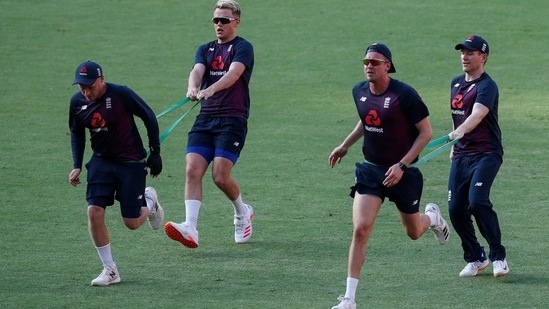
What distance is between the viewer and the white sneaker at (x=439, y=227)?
993 cm

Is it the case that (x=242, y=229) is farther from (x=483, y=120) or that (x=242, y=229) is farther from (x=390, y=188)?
(x=483, y=120)

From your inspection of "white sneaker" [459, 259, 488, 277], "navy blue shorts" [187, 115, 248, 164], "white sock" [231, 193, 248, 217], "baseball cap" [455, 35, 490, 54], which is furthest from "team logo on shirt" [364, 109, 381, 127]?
"white sock" [231, 193, 248, 217]

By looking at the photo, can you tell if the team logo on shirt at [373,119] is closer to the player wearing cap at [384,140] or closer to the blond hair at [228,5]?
the player wearing cap at [384,140]

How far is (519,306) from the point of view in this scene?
341 inches

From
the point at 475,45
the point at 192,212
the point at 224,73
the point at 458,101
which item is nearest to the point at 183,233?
the point at 192,212

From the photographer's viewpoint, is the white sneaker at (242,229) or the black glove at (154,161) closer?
the black glove at (154,161)

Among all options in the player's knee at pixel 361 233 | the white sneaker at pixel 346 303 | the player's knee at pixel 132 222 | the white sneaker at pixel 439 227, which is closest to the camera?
the white sneaker at pixel 346 303

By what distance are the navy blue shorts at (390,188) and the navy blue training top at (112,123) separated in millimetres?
1891

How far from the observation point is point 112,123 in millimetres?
9477

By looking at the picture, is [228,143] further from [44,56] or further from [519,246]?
[44,56]

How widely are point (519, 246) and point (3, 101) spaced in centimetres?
896

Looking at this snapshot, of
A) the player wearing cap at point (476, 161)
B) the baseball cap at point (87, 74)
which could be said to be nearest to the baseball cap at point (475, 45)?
the player wearing cap at point (476, 161)

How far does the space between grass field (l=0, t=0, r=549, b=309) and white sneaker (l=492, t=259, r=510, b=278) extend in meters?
0.15

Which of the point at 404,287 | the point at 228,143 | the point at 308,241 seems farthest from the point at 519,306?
the point at 228,143
